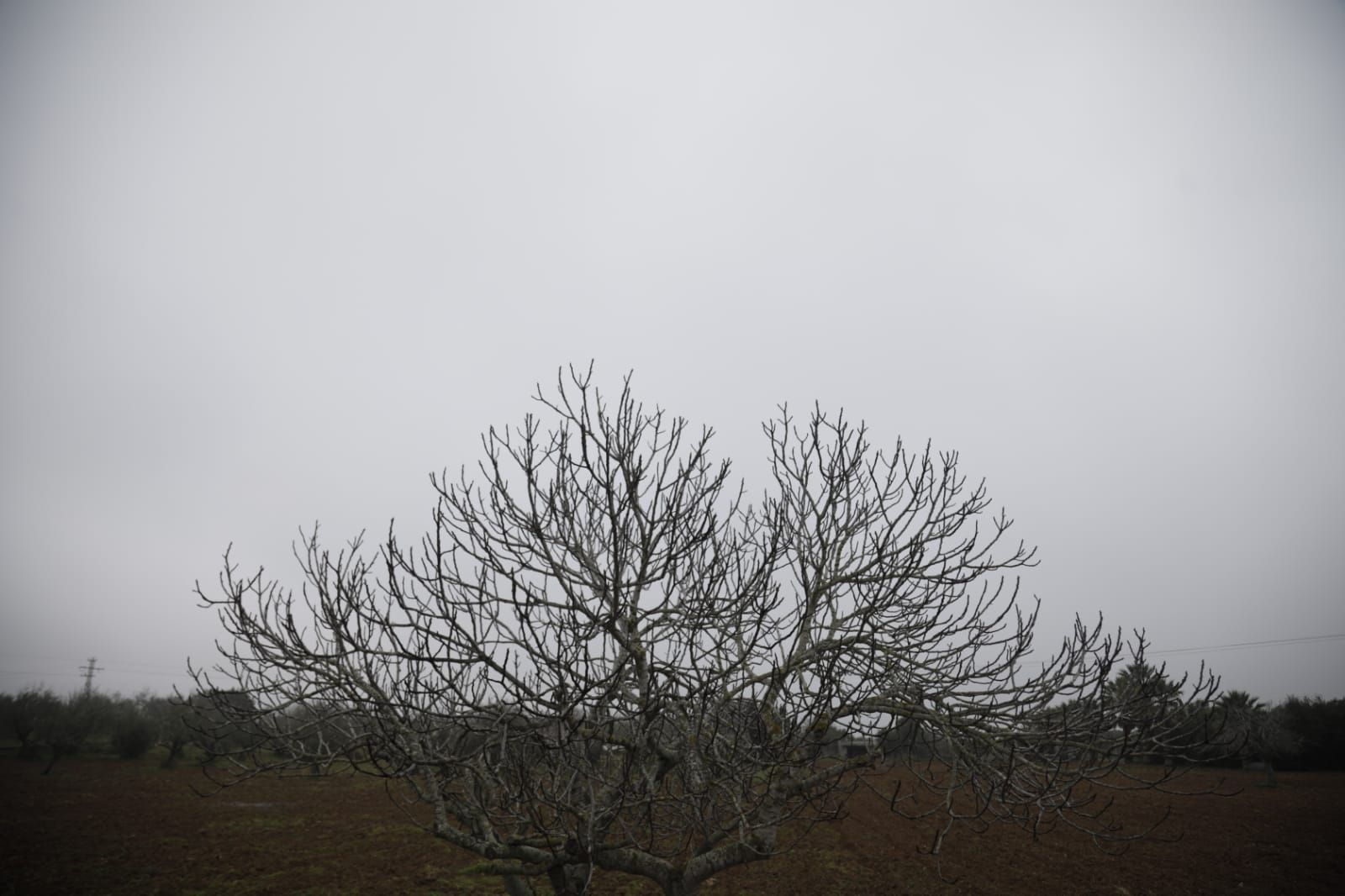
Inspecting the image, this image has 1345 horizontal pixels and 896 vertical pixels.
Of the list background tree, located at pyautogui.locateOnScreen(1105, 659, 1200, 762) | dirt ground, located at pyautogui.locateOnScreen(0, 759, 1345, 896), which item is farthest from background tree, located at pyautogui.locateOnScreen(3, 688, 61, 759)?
background tree, located at pyautogui.locateOnScreen(1105, 659, 1200, 762)

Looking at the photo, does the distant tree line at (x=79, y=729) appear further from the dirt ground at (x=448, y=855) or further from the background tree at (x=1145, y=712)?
the background tree at (x=1145, y=712)

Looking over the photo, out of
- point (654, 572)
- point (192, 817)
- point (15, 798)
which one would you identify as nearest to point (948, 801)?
point (654, 572)

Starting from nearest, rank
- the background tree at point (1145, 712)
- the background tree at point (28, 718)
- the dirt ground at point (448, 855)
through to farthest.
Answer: the background tree at point (1145, 712), the dirt ground at point (448, 855), the background tree at point (28, 718)

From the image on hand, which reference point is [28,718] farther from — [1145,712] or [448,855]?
[1145,712]

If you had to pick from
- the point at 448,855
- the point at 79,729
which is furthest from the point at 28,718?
the point at 448,855

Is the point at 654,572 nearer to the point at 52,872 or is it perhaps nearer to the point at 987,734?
the point at 987,734

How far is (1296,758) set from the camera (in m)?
30.8

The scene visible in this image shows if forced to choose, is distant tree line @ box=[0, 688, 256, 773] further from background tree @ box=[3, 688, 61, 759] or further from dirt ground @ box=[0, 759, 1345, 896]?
dirt ground @ box=[0, 759, 1345, 896]

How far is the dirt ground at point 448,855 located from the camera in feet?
36.0

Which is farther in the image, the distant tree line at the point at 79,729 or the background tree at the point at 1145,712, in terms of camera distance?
the distant tree line at the point at 79,729

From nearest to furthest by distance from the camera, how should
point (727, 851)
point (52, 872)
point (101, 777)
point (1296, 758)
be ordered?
1. point (727, 851)
2. point (52, 872)
3. point (101, 777)
4. point (1296, 758)

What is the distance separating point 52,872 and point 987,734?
15.9 meters

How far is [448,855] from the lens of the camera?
1326 cm

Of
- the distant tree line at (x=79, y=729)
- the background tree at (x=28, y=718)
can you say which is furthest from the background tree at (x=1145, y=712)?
the background tree at (x=28, y=718)
